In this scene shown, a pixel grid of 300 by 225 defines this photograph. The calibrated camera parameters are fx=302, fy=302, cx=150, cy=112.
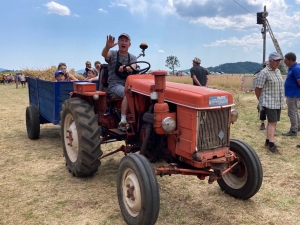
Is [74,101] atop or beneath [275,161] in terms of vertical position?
atop

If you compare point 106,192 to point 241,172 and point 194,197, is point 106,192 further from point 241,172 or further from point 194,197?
point 241,172

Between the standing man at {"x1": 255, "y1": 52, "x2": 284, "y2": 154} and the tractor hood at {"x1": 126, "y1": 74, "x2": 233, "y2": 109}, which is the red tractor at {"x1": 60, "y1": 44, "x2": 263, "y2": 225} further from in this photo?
the standing man at {"x1": 255, "y1": 52, "x2": 284, "y2": 154}

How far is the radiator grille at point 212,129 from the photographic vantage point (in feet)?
9.44

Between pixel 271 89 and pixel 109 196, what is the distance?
11.0ft

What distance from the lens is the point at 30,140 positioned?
6324 mm

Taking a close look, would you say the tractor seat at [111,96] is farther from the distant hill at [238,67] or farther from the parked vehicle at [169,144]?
the distant hill at [238,67]

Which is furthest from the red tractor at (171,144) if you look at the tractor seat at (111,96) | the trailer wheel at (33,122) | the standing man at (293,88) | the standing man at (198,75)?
the standing man at (198,75)

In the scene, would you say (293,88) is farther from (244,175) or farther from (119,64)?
(119,64)

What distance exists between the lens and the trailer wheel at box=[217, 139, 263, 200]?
3.27m

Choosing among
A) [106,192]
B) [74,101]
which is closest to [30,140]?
[74,101]

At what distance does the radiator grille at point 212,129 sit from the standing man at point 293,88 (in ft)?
12.8

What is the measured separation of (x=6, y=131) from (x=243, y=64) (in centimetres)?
20222

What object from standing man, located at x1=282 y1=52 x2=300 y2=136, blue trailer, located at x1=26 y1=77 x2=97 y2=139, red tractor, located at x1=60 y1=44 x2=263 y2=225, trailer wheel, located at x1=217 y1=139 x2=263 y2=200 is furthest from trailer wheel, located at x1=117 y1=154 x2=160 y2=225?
standing man, located at x1=282 y1=52 x2=300 y2=136

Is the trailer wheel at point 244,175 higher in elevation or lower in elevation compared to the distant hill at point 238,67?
lower
